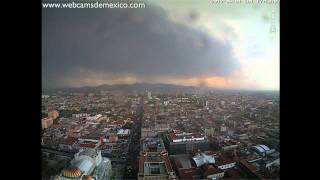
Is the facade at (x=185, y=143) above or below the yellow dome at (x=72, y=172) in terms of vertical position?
above

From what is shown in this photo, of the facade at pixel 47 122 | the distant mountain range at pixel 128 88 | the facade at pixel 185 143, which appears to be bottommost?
the facade at pixel 185 143

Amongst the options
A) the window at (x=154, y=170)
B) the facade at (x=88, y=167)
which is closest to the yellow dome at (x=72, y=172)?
the facade at (x=88, y=167)

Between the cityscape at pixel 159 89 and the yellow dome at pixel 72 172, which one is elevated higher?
the cityscape at pixel 159 89

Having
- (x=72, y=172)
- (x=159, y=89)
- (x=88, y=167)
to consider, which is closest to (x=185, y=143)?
(x=159, y=89)

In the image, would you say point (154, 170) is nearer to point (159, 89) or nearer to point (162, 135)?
point (162, 135)

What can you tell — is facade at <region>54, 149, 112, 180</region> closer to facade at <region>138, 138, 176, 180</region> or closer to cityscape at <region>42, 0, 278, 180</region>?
cityscape at <region>42, 0, 278, 180</region>

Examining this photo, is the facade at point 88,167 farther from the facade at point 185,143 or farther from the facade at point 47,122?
the facade at point 185,143

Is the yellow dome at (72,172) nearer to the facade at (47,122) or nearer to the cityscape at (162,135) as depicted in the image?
→ the cityscape at (162,135)

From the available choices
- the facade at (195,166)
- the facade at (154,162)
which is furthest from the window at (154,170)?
the facade at (195,166)
